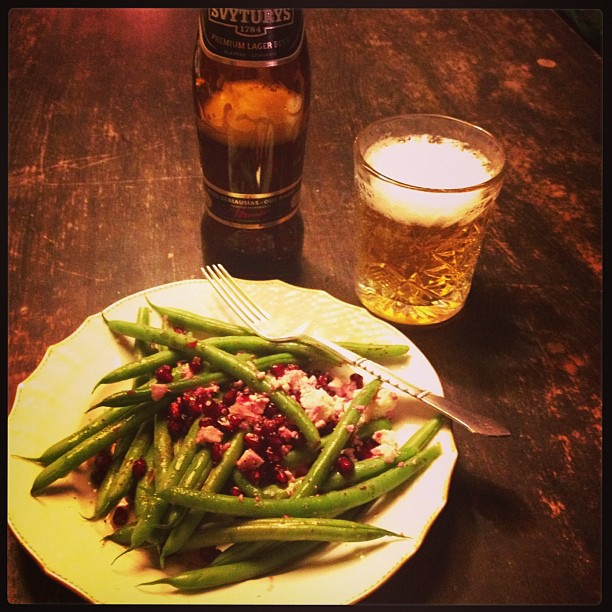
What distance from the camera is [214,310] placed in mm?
1716

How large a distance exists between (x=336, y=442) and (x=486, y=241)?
1020mm

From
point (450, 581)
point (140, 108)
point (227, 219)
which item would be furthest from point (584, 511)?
point (140, 108)

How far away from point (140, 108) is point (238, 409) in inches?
61.8

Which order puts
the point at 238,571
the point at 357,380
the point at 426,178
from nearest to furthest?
the point at 238,571
the point at 357,380
the point at 426,178

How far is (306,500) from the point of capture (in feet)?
4.19

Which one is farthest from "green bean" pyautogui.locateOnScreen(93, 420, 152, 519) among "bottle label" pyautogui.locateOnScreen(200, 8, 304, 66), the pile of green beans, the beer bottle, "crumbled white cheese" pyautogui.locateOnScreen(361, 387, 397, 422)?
"bottle label" pyautogui.locateOnScreen(200, 8, 304, 66)

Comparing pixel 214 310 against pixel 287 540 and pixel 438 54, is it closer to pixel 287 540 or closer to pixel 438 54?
pixel 287 540

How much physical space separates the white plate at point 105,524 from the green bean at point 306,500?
0.03 meters

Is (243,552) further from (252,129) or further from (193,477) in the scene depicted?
(252,129)

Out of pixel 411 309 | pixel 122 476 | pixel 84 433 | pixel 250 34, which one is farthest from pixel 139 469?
pixel 250 34

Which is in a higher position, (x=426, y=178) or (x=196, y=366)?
(x=426, y=178)

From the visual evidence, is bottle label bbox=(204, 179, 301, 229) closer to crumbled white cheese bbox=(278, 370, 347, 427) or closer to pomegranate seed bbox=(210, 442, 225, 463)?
crumbled white cheese bbox=(278, 370, 347, 427)

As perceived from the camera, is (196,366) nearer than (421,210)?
Yes

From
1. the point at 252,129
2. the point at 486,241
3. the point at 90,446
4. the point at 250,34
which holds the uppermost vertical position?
the point at 250,34
